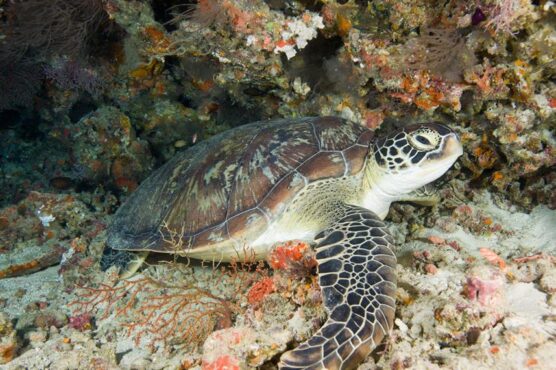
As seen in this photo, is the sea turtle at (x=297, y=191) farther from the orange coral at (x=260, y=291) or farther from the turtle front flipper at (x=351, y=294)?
the orange coral at (x=260, y=291)

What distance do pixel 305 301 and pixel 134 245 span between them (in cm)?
194

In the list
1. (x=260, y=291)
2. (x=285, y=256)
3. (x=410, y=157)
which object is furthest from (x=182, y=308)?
(x=410, y=157)

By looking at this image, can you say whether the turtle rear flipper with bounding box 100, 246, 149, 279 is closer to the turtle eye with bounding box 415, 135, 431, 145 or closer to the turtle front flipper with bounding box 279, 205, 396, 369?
the turtle front flipper with bounding box 279, 205, 396, 369

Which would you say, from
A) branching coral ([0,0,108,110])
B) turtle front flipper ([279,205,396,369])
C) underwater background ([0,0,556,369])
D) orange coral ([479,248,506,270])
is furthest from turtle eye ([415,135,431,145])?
branching coral ([0,0,108,110])

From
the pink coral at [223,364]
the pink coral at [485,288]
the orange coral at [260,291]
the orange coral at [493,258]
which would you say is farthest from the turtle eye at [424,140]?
the pink coral at [223,364]

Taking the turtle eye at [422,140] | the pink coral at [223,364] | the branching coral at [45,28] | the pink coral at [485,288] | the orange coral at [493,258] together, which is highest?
the branching coral at [45,28]

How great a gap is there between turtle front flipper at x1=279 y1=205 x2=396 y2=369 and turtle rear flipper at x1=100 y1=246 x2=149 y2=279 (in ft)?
6.30

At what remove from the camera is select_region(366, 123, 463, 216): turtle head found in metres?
2.57

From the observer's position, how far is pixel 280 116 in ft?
14.1

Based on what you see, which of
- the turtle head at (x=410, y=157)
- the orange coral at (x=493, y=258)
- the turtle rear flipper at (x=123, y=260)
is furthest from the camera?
the turtle rear flipper at (x=123, y=260)

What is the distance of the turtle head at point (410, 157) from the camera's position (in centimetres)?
257

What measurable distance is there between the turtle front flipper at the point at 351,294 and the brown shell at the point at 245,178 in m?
0.53

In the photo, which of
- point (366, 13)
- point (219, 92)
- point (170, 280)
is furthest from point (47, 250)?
point (366, 13)

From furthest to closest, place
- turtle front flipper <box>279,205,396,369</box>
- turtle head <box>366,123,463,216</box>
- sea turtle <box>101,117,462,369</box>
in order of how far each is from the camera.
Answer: turtle head <box>366,123,463,216</box> → sea turtle <box>101,117,462,369</box> → turtle front flipper <box>279,205,396,369</box>
